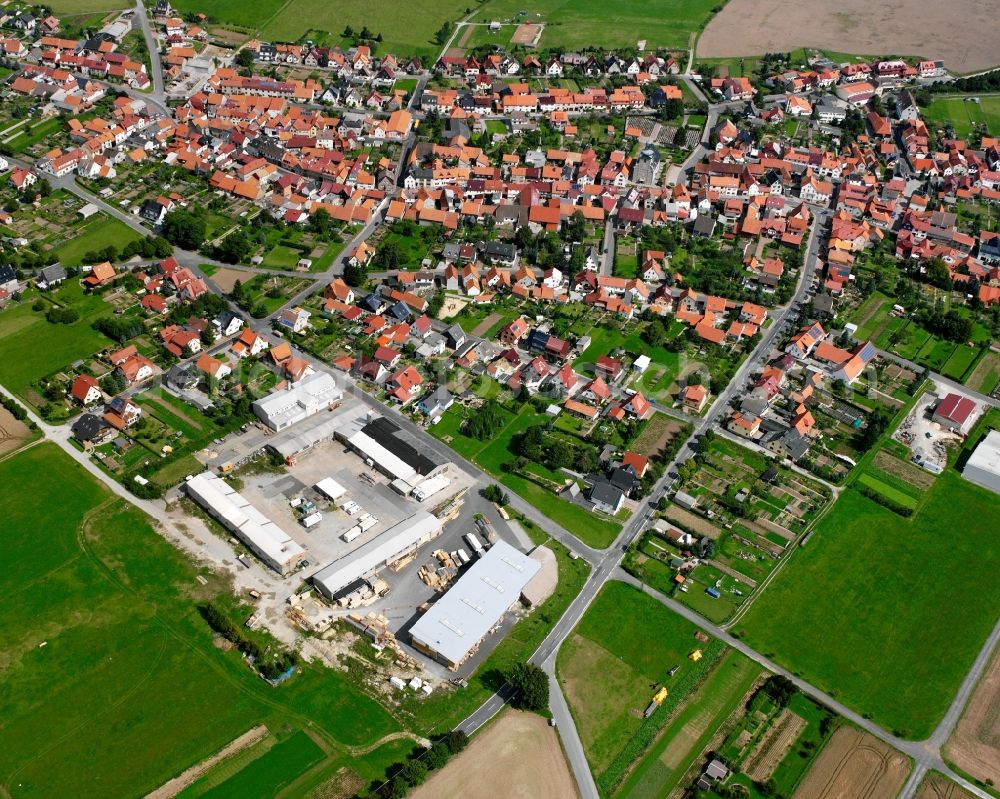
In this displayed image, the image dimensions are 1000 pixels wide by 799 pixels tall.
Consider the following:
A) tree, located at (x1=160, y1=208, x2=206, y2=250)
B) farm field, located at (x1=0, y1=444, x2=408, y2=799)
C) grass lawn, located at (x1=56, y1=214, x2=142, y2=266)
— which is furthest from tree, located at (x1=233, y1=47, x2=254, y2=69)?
farm field, located at (x1=0, y1=444, x2=408, y2=799)

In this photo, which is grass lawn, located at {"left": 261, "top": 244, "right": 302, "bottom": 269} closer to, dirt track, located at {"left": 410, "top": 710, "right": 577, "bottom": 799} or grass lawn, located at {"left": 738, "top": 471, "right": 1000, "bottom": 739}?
dirt track, located at {"left": 410, "top": 710, "right": 577, "bottom": 799}

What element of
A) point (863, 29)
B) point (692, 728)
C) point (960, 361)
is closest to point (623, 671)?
point (692, 728)

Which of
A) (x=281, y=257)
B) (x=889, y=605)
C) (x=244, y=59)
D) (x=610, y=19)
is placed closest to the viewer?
(x=889, y=605)

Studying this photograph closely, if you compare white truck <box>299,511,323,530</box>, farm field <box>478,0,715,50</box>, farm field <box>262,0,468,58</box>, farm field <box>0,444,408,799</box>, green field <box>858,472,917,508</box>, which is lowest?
farm field <box>0,444,408,799</box>

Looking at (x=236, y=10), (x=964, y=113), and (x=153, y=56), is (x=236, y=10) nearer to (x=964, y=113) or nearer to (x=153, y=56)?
(x=153, y=56)

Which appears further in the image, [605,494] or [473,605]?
[605,494]

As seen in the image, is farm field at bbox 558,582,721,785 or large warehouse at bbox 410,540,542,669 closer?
farm field at bbox 558,582,721,785
